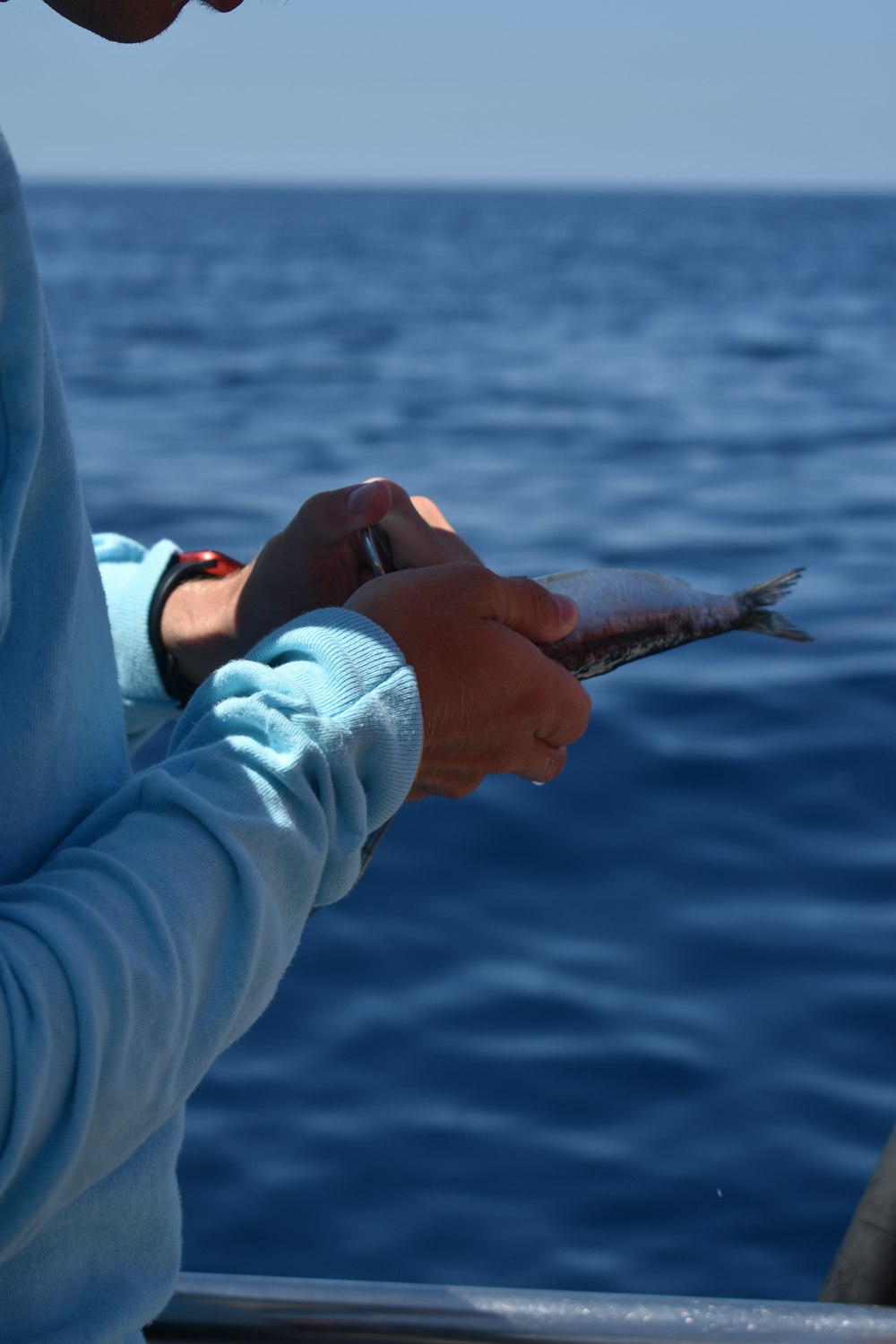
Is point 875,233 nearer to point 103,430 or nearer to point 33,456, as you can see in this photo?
point 103,430

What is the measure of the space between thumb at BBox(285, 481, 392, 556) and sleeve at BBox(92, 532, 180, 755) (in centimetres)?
29

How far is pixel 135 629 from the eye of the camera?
207cm

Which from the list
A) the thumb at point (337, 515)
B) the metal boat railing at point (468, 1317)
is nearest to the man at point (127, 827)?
the thumb at point (337, 515)

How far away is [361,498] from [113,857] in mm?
746

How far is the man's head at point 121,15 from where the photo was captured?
4.18ft

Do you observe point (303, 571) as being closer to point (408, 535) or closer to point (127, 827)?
point (408, 535)

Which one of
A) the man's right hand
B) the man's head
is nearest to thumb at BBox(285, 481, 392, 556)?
the man's right hand

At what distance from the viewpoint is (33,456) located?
1.15 metres

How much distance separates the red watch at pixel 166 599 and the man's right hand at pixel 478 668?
23.0 inches

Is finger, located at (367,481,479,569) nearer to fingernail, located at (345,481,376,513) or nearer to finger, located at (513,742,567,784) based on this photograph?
fingernail, located at (345,481,376,513)

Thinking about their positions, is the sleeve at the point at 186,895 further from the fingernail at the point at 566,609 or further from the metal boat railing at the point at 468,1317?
the metal boat railing at the point at 468,1317

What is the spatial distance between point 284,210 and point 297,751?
137 m

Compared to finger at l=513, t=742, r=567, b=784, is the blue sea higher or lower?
lower

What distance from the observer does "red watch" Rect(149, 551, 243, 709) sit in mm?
2068
